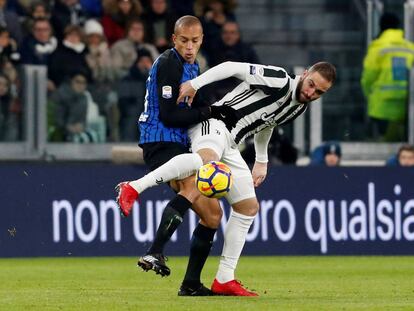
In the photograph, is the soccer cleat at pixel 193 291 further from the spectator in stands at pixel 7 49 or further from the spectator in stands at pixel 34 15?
the spectator in stands at pixel 34 15

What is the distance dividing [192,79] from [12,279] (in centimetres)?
330

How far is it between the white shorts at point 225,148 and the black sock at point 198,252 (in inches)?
12.9

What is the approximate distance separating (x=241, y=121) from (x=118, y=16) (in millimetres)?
8952

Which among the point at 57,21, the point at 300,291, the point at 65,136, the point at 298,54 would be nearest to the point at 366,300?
the point at 300,291

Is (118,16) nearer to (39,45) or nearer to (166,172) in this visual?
(39,45)

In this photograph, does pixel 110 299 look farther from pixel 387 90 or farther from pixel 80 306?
pixel 387 90

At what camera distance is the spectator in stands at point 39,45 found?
18.6 m

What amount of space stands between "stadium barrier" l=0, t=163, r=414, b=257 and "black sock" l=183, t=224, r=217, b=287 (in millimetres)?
5612

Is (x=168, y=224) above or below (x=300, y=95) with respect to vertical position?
below

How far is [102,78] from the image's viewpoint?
18594 mm

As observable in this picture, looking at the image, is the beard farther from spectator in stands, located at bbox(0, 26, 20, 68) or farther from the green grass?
spectator in stands, located at bbox(0, 26, 20, 68)

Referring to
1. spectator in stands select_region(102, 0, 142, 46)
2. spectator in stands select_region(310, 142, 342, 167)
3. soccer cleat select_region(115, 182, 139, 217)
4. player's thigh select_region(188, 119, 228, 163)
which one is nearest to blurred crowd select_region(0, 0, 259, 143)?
spectator in stands select_region(102, 0, 142, 46)

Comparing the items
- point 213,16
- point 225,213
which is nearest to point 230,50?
point 213,16

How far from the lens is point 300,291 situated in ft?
38.1
